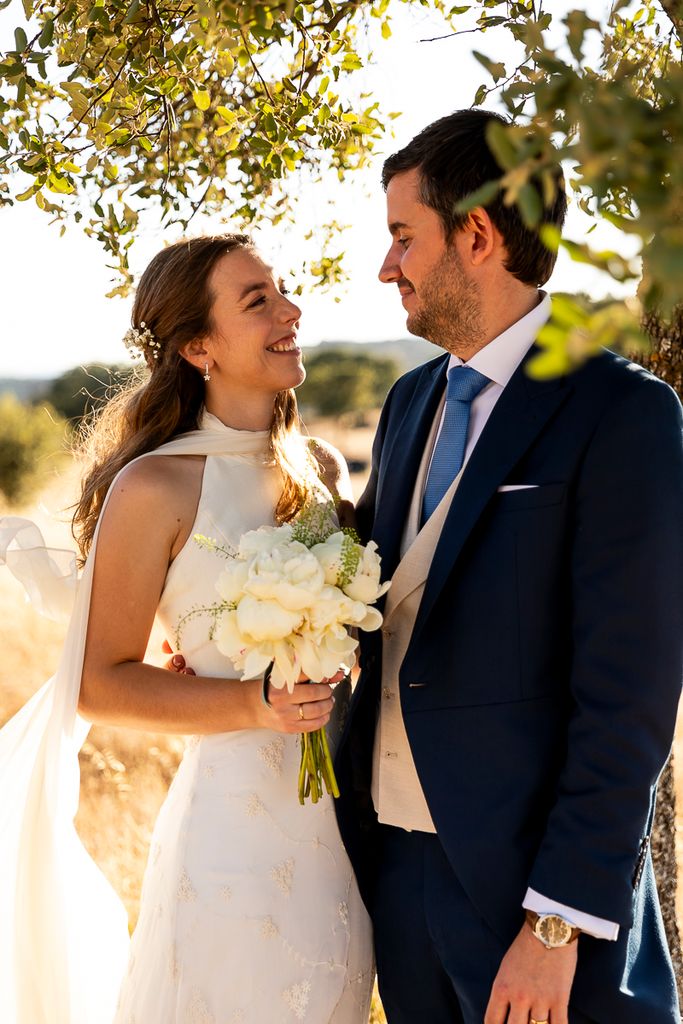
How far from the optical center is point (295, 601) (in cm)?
228

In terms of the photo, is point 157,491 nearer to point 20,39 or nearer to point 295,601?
point 295,601

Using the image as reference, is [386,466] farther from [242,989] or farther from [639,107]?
[639,107]

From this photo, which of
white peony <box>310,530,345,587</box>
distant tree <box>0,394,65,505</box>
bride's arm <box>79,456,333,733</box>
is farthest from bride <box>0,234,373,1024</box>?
distant tree <box>0,394,65,505</box>

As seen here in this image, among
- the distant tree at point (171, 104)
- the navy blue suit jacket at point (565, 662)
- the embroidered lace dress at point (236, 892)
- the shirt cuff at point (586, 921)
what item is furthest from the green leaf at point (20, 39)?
the shirt cuff at point (586, 921)

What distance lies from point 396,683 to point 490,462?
2.11 feet

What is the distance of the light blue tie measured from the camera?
266cm

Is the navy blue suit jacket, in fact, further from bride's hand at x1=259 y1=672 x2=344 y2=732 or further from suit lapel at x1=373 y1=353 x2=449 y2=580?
suit lapel at x1=373 y1=353 x2=449 y2=580

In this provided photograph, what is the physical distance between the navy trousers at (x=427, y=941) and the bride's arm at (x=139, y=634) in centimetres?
54

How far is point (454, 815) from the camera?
2426mm

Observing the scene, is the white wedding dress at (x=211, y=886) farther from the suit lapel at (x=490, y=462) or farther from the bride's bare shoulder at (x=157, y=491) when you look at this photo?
the suit lapel at (x=490, y=462)

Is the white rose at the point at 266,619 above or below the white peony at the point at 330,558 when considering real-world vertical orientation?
below

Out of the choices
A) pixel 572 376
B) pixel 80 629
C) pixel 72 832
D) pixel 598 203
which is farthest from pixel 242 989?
pixel 598 203

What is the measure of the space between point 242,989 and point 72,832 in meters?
0.72

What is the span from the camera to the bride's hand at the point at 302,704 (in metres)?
2.51
